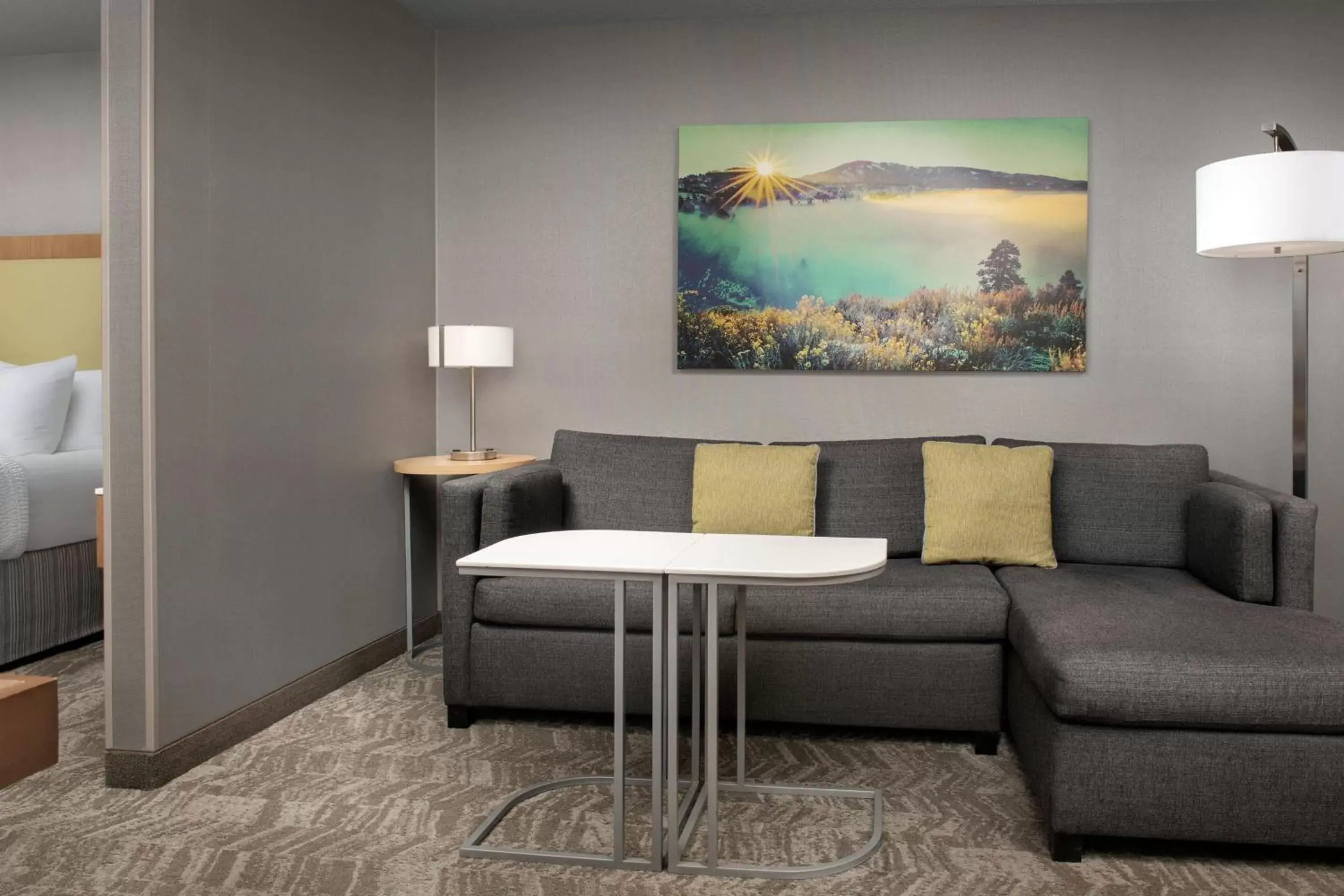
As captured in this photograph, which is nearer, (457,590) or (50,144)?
(457,590)

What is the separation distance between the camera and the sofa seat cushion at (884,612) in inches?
130

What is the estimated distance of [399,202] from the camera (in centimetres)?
440

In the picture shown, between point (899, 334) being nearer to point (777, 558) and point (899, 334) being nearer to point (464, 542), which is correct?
point (464, 542)

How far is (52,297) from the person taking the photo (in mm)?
5238

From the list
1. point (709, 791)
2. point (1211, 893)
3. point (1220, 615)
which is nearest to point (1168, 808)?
point (1211, 893)

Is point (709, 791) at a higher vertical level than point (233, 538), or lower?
lower

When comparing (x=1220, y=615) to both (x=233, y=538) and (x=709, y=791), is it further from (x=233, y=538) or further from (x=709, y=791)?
(x=233, y=538)

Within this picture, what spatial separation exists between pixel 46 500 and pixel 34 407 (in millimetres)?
628

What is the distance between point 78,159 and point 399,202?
1883 mm

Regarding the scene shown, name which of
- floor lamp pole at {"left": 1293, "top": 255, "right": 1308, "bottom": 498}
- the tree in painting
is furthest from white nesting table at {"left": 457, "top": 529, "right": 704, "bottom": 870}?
floor lamp pole at {"left": 1293, "top": 255, "right": 1308, "bottom": 498}

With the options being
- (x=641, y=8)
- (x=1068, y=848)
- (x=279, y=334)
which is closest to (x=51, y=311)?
(x=279, y=334)

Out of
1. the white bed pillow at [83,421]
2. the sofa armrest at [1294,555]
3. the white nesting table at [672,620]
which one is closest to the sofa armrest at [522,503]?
the white nesting table at [672,620]

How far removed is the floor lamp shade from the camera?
4246 millimetres

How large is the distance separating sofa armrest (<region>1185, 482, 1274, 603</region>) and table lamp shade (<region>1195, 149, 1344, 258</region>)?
79cm
